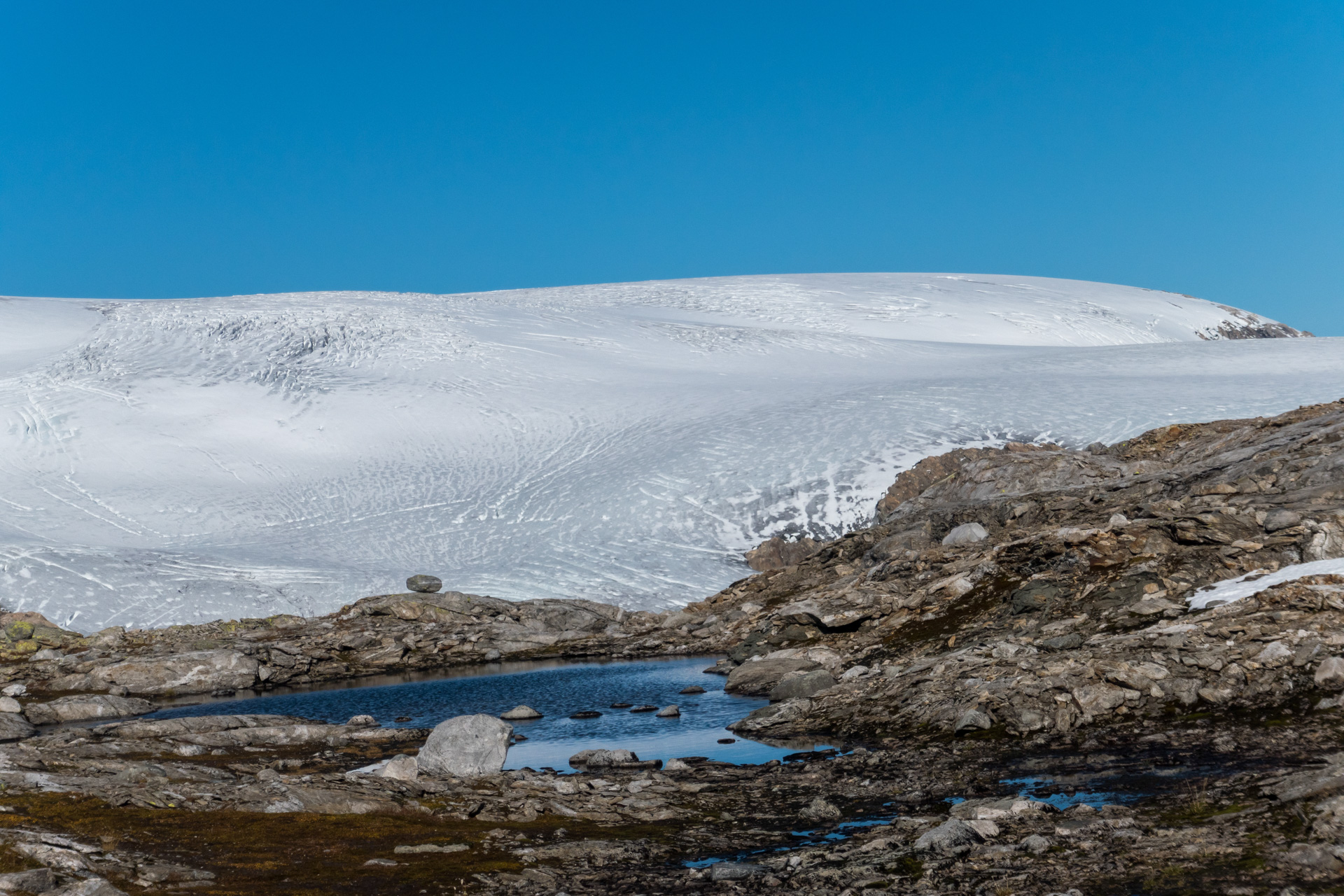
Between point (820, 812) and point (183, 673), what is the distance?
25259mm

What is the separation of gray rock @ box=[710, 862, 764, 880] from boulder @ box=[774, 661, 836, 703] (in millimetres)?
11765

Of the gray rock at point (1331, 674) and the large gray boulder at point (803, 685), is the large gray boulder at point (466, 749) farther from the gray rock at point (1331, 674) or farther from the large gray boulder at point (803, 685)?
the gray rock at point (1331, 674)

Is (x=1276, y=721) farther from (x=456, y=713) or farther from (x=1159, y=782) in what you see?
(x=456, y=713)

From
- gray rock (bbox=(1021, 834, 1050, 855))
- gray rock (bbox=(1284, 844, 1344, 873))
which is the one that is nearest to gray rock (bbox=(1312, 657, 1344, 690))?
gray rock (bbox=(1284, 844, 1344, 873))

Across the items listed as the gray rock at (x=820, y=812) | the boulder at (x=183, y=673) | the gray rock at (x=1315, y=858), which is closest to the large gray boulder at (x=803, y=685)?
the gray rock at (x=820, y=812)

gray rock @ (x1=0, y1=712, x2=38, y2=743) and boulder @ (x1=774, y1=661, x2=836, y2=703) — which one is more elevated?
boulder @ (x1=774, y1=661, x2=836, y2=703)

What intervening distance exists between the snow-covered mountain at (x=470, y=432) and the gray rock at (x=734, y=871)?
94.7 feet

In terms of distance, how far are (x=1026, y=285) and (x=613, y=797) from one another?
99.9m

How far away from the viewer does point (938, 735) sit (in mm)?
18766

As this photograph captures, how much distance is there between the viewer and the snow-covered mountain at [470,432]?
43188mm

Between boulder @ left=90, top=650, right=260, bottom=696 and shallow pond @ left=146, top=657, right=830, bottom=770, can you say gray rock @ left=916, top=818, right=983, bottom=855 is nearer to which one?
shallow pond @ left=146, top=657, right=830, bottom=770

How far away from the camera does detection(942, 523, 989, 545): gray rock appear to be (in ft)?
108

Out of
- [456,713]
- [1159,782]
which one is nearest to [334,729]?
[456,713]

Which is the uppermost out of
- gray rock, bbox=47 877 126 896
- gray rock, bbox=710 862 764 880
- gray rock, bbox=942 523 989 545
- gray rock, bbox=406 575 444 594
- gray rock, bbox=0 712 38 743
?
gray rock, bbox=942 523 989 545
